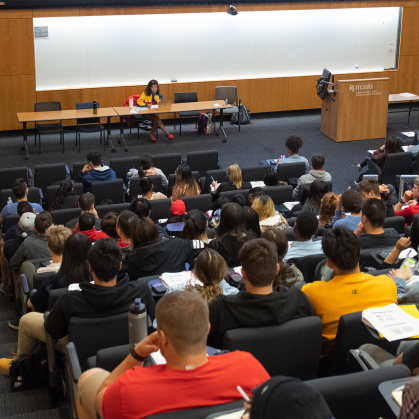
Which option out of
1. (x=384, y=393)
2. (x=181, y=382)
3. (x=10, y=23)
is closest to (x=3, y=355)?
(x=181, y=382)

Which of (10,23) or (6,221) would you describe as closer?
(6,221)

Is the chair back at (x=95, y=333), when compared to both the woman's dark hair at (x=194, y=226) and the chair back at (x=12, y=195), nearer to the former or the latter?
the woman's dark hair at (x=194, y=226)

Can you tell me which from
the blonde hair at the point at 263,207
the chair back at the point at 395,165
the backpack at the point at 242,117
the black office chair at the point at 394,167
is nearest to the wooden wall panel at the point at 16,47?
the backpack at the point at 242,117

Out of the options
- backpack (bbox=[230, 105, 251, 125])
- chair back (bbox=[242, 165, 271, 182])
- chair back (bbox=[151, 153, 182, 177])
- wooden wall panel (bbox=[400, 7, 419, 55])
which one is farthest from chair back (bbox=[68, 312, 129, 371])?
wooden wall panel (bbox=[400, 7, 419, 55])

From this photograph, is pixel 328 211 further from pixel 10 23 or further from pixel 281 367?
pixel 10 23

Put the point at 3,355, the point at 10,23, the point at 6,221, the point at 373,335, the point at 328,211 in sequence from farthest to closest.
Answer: the point at 10,23 → the point at 6,221 → the point at 328,211 → the point at 3,355 → the point at 373,335

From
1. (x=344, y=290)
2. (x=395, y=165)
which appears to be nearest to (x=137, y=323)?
(x=344, y=290)

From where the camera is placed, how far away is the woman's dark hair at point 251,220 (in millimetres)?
4844

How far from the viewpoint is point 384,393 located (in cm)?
188

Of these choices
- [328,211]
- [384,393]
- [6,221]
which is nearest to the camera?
[384,393]

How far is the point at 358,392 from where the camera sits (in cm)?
214

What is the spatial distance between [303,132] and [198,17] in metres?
3.73

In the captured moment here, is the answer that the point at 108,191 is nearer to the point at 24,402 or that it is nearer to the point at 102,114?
the point at 102,114

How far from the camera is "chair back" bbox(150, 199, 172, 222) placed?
629cm
